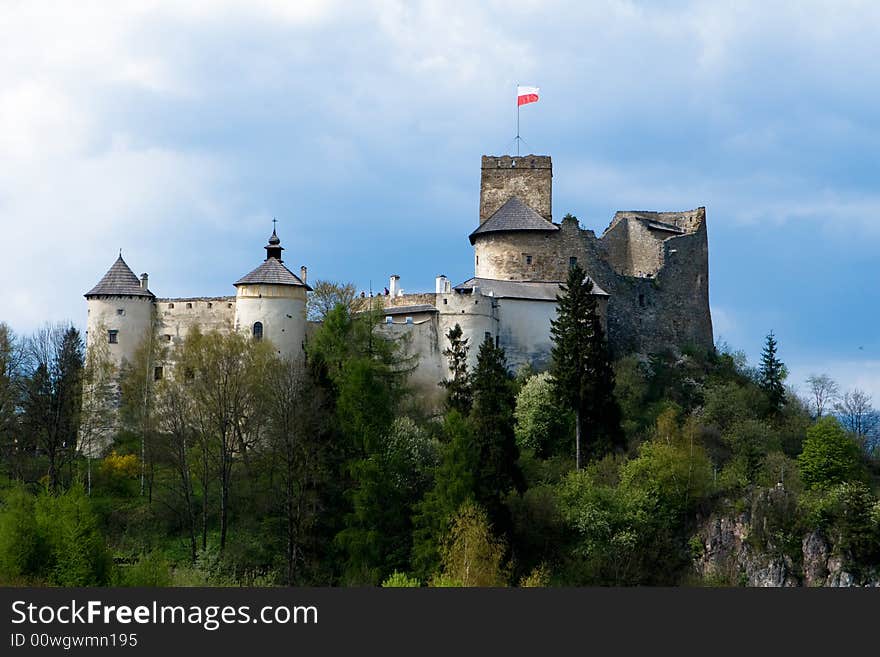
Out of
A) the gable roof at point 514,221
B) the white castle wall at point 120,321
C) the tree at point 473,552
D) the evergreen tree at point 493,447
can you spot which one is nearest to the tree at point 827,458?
the evergreen tree at point 493,447

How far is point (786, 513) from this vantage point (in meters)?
60.3

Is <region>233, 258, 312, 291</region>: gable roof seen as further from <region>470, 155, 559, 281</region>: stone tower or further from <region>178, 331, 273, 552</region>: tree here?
<region>470, 155, 559, 281</region>: stone tower

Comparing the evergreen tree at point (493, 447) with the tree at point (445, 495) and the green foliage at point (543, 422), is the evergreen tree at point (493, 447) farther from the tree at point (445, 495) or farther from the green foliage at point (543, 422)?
the green foliage at point (543, 422)

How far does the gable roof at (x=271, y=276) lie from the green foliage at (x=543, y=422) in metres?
11.5

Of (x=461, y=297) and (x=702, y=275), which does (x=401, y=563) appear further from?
(x=702, y=275)

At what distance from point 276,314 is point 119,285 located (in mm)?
7647

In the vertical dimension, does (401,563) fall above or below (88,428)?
below

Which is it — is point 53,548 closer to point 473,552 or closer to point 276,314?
point 473,552

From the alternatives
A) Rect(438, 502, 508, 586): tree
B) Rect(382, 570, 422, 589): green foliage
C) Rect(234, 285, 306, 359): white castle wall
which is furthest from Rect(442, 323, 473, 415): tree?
Rect(382, 570, 422, 589): green foliage

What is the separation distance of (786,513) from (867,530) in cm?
320

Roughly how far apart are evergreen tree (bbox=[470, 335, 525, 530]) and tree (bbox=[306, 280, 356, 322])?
36.4 ft

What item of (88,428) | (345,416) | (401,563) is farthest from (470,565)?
(88,428)

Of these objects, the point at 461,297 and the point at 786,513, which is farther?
the point at 461,297

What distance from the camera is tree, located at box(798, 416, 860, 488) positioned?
207ft
